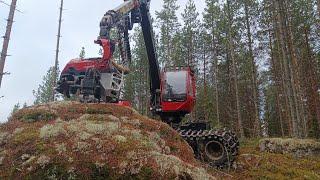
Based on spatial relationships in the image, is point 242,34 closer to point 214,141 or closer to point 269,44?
point 269,44

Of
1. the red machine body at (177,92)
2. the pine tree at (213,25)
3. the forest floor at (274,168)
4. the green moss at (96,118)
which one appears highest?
the pine tree at (213,25)

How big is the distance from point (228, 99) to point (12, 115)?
33836 mm

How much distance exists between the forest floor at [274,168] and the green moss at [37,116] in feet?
18.5

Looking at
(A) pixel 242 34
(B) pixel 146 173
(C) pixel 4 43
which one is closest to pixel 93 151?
(B) pixel 146 173

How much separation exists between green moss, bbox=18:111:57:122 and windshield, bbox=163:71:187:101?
679cm

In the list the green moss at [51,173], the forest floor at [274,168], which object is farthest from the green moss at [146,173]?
the forest floor at [274,168]

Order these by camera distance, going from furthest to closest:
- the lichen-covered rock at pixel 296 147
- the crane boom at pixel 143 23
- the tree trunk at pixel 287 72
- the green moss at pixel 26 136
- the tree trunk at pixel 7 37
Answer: the tree trunk at pixel 287 72 < the tree trunk at pixel 7 37 < the lichen-covered rock at pixel 296 147 < the crane boom at pixel 143 23 < the green moss at pixel 26 136

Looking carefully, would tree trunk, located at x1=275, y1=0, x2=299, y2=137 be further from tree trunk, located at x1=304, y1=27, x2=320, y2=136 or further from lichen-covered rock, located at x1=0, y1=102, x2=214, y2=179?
lichen-covered rock, located at x1=0, y1=102, x2=214, y2=179

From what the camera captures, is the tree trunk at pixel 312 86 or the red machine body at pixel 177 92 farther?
the tree trunk at pixel 312 86

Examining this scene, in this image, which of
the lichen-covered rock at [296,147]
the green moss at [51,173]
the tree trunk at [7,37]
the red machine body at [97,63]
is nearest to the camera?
the green moss at [51,173]

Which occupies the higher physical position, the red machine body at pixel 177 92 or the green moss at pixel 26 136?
the red machine body at pixel 177 92

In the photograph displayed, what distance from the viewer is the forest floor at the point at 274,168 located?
13.8 meters

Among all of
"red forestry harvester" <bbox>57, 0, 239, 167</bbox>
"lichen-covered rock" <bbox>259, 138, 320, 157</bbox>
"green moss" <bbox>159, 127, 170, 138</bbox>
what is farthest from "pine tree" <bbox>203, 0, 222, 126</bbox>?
"green moss" <bbox>159, 127, 170, 138</bbox>

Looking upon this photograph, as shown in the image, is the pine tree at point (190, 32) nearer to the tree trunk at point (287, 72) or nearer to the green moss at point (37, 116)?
the tree trunk at point (287, 72)
